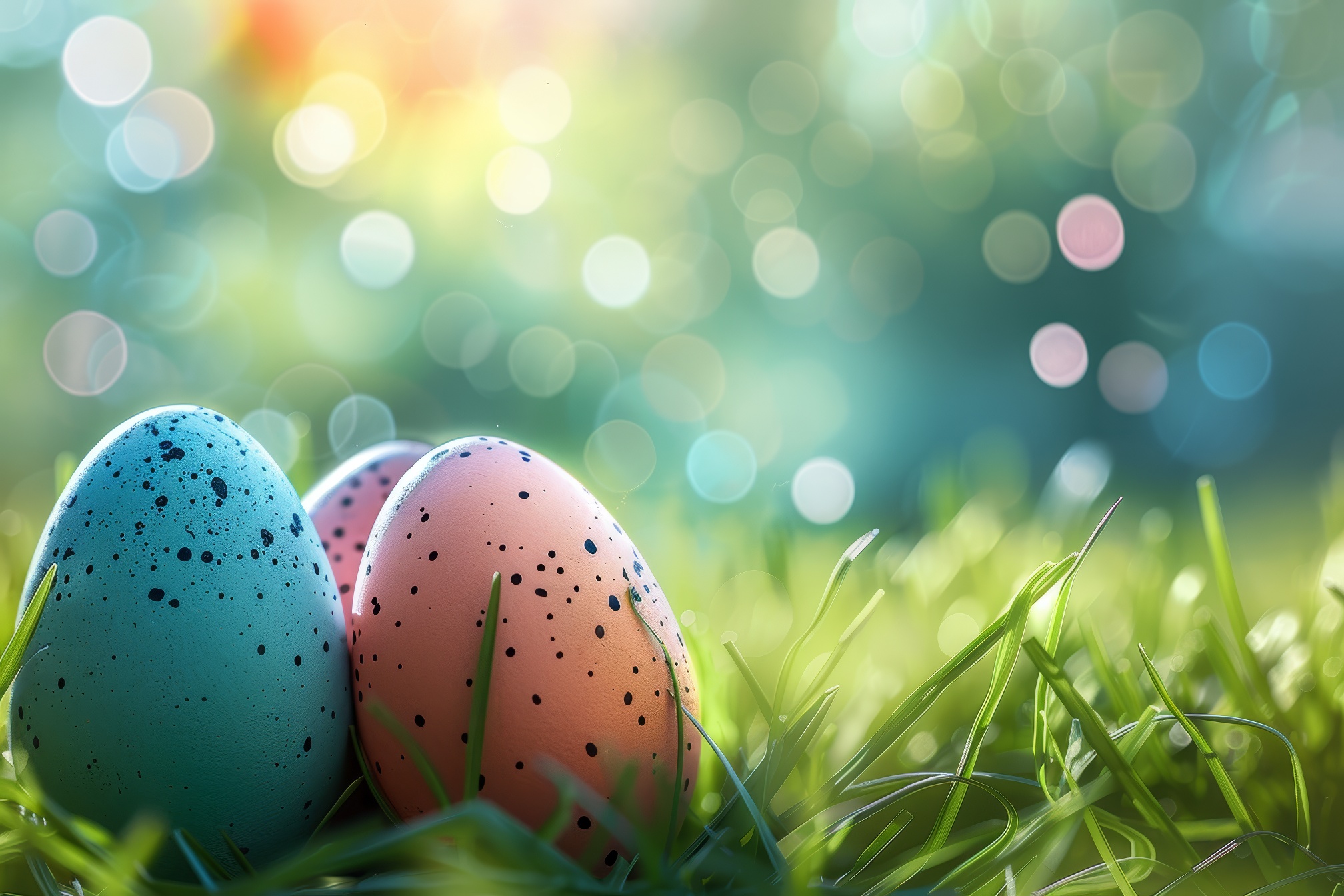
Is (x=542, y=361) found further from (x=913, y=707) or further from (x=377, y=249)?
(x=913, y=707)

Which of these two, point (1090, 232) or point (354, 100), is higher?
point (354, 100)

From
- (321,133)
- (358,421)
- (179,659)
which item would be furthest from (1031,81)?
(179,659)


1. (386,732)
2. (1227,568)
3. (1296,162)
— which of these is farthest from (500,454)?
(1296,162)

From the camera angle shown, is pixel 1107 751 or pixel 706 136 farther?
pixel 706 136

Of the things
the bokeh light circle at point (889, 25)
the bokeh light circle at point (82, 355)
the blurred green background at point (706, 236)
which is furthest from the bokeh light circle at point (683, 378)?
the bokeh light circle at point (82, 355)

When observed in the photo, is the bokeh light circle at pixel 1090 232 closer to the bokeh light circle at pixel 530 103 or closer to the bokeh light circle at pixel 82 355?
the bokeh light circle at pixel 530 103

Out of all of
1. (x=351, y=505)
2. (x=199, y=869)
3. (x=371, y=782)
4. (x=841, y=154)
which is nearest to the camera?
(x=199, y=869)

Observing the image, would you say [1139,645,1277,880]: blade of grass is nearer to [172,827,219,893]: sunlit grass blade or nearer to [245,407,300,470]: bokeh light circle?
[172,827,219,893]: sunlit grass blade
